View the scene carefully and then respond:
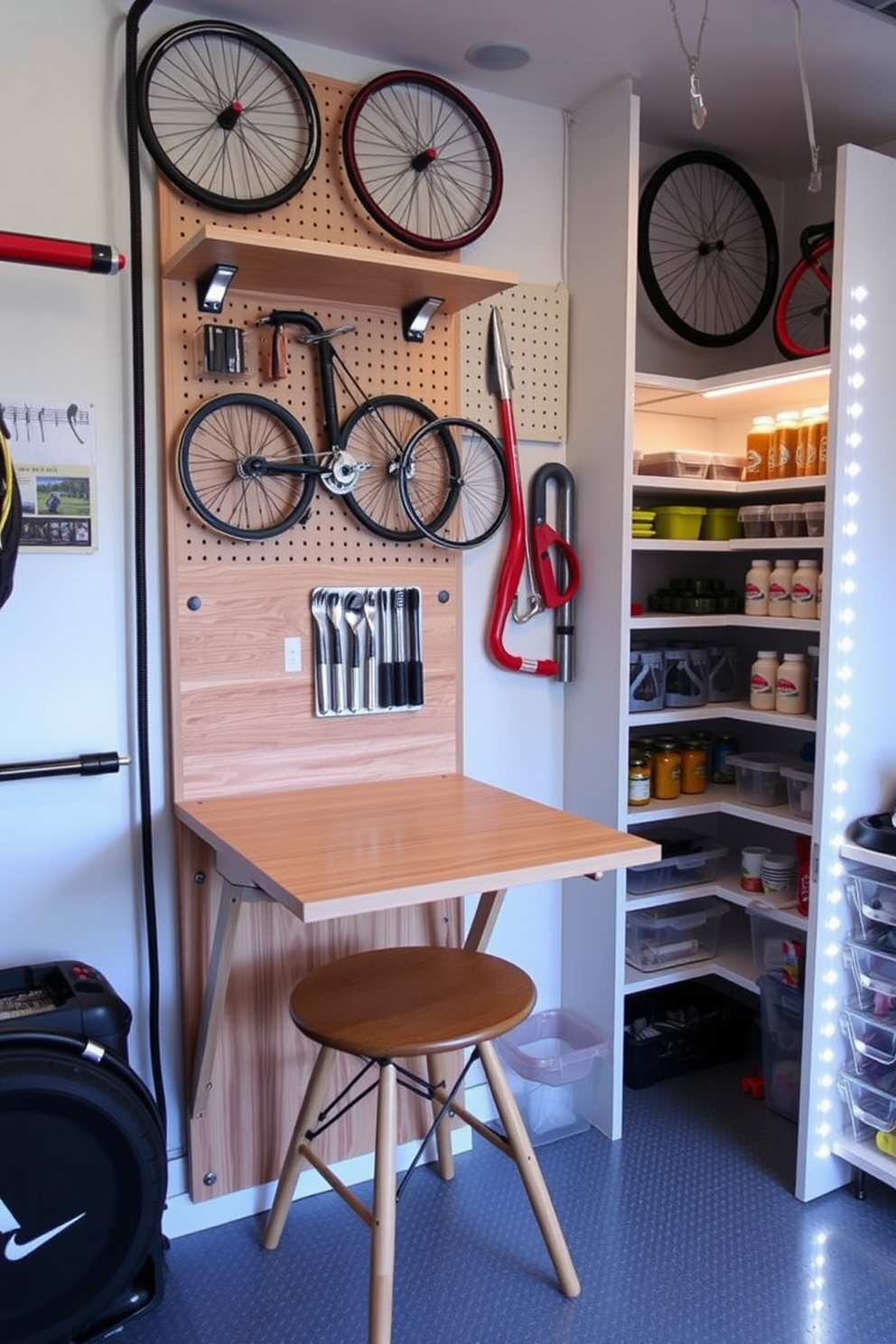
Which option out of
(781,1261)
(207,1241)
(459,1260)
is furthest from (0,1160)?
(781,1261)

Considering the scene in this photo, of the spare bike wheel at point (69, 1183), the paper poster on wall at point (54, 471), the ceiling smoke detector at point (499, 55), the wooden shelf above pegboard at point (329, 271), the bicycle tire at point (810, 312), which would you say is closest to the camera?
the spare bike wheel at point (69, 1183)

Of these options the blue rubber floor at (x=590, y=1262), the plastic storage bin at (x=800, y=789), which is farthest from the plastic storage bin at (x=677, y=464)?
the blue rubber floor at (x=590, y=1262)

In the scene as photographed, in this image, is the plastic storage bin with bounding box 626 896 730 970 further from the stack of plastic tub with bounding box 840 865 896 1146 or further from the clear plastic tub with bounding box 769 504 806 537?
the clear plastic tub with bounding box 769 504 806 537

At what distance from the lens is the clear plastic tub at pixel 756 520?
2602 mm

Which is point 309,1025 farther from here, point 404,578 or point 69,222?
point 69,222

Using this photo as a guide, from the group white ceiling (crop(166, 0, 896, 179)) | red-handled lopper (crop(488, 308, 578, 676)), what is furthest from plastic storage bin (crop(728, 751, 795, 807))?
white ceiling (crop(166, 0, 896, 179))

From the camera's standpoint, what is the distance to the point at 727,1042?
9.57 ft

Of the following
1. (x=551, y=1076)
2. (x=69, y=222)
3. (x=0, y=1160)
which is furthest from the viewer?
(x=551, y=1076)

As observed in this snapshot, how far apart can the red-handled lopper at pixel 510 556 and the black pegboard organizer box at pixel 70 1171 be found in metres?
1.21

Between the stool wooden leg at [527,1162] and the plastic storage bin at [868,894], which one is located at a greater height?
the plastic storage bin at [868,894]

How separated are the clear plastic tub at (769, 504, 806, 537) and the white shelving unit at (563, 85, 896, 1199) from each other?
2.9 inches

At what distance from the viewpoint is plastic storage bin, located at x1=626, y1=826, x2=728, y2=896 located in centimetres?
270

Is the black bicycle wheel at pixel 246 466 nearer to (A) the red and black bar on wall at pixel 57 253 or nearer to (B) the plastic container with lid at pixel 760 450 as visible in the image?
(A) the red and black bar on wall at pixel 57 253

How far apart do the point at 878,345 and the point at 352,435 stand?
45.5 inches
